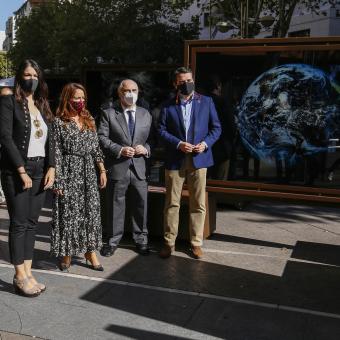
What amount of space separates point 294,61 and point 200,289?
8.32 feet

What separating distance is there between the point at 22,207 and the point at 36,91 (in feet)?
3.17

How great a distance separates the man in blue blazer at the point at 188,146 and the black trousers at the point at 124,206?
27cm

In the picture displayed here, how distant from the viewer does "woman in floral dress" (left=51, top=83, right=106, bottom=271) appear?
4.80 m

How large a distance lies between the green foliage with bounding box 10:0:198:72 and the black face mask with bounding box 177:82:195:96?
16.1m

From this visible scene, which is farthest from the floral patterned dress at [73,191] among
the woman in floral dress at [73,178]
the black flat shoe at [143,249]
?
the black flat shoe at [143,249]

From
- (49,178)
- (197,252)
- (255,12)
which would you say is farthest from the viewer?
(255,12)

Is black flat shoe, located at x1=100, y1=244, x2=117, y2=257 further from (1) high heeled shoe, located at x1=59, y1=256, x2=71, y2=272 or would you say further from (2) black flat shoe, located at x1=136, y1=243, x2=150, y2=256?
(1) high heeled shoe, located at x1=59, y1=256, x2=71, y2=272

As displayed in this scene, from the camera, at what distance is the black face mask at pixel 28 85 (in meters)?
4.22

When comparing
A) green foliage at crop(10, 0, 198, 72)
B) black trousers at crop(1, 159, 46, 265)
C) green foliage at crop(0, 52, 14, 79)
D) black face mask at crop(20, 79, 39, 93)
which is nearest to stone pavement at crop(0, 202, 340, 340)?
black trousers at crop(1, 159, 46, 265)

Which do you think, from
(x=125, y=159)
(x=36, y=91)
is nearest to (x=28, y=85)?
(x=36, y=91)

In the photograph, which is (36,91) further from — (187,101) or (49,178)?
(187,101)

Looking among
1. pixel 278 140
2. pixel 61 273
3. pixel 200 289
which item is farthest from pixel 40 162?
pixel 278 140

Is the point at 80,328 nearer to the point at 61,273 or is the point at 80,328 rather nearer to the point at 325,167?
the point at 61,273

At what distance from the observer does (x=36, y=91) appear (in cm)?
437
